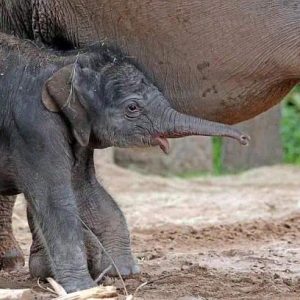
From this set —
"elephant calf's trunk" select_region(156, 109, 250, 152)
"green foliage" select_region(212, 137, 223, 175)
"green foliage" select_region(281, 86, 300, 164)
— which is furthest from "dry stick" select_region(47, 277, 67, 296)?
"green foliage" select_region(281, 86, 300, 164)

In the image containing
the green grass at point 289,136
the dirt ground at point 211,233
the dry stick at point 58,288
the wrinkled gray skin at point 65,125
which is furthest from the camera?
the green grass at point 289,136

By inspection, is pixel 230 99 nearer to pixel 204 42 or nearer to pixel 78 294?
pixel 204 42

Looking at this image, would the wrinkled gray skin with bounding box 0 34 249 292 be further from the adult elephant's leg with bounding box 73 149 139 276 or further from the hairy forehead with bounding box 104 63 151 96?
the adult elephant's leg with bounding box 73 149 139 276

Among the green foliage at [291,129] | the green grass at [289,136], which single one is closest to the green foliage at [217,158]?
the green grass at [289,136]

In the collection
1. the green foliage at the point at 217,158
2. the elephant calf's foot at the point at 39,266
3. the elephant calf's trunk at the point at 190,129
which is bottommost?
the green foliage at the point at 217,158

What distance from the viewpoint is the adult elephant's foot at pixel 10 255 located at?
595 cm

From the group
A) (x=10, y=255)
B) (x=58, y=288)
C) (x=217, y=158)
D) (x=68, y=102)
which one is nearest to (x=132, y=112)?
(x=68, y=102)

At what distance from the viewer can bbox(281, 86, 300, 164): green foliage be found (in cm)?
1531

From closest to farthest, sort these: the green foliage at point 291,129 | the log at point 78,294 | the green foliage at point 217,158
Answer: the log at point 78,294, the green foliage at point 217,158, the green foliage at point 291,129

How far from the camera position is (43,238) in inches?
188

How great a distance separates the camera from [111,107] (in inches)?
189

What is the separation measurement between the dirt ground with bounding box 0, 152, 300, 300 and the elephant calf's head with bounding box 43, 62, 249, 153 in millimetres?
616

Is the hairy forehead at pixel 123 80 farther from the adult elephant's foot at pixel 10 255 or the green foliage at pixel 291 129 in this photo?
the green foliage at pixel 291 129

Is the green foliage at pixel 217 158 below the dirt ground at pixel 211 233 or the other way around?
below
